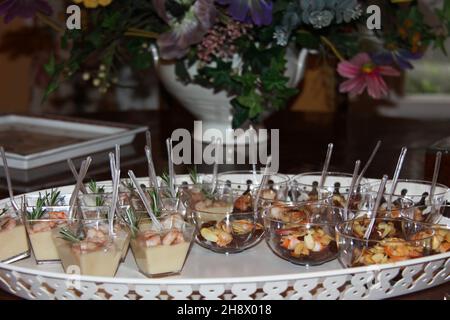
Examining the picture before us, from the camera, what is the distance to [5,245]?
104 centimetres

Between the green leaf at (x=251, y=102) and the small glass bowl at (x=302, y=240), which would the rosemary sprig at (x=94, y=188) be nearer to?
the small glass bowl at (x=302, y=240)

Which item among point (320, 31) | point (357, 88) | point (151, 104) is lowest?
point (151, 104)

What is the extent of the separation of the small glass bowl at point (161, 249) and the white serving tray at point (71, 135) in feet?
2.17

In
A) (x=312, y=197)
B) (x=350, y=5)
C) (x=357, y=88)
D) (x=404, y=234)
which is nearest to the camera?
(x=404, y=234)

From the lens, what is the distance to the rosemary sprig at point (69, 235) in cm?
98

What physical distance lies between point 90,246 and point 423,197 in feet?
1.74

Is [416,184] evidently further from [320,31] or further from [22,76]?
[22,76]

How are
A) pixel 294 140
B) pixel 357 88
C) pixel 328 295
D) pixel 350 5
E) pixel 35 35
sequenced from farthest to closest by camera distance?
pixel 35 35 → pixel 294 140 → pixel 357 88 → pixel 350 5 → pixel 328 295

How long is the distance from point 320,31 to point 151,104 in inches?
77.7

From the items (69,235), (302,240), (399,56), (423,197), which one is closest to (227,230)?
(302,240)

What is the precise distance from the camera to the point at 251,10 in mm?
1434

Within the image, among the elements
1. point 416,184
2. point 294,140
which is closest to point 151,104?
point 294,140

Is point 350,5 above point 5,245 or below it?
above

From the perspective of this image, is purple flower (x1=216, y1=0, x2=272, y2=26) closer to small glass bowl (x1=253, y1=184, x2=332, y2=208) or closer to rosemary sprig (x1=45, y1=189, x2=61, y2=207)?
small glass bowl (x1=253, y1=184, x2=332, y2=208)
